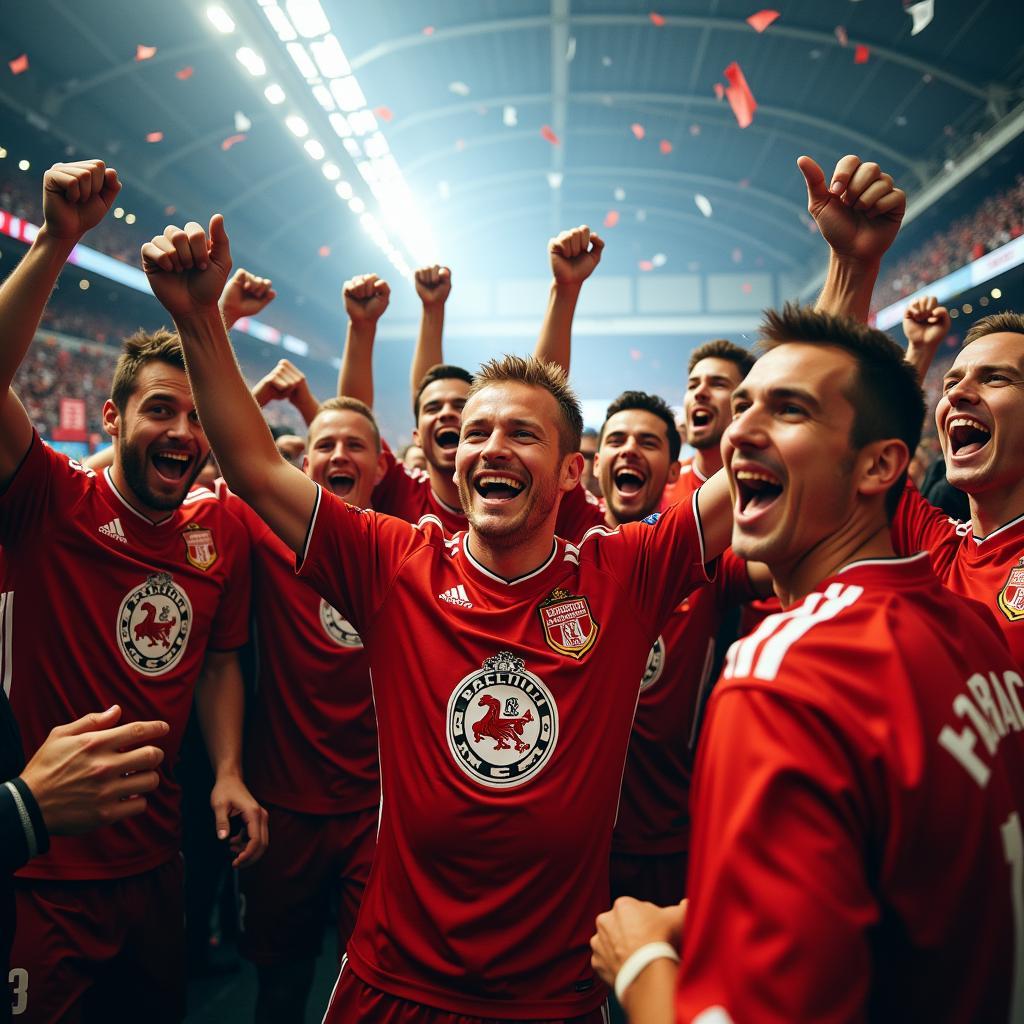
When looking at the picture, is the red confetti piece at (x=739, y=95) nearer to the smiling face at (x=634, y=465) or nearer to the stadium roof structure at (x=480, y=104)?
the stadium roof structure at (x=480, y=104)

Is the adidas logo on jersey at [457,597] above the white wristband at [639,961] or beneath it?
above

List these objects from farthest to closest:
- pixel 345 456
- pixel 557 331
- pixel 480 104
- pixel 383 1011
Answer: pixel 480 104
pixel 345 456
pixel 557 331
pixel 383 1011

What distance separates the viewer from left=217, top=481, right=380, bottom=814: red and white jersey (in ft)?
9.43

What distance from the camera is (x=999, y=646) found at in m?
1.36

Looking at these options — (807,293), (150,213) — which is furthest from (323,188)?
(807,293)

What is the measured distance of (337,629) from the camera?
9.62 ft

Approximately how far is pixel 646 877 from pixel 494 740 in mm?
1288

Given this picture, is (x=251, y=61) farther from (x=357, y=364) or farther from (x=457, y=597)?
(x=457, y=597)

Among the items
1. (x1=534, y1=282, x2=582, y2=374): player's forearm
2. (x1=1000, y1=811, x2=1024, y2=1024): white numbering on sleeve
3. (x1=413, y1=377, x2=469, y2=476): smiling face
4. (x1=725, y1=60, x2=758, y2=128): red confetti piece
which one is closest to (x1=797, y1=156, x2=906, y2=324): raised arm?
(x1=534, y1=282, x2=582, y2=374): player's forearm

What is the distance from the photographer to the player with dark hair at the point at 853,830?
932 mm

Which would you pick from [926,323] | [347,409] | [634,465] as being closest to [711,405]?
[634,465]

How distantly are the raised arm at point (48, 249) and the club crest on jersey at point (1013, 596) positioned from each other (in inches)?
110

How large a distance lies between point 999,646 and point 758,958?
31.2 inches

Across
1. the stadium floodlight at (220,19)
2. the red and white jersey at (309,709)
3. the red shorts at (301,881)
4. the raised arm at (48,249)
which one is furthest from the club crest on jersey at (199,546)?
the stadium floodlight at (220,19)
